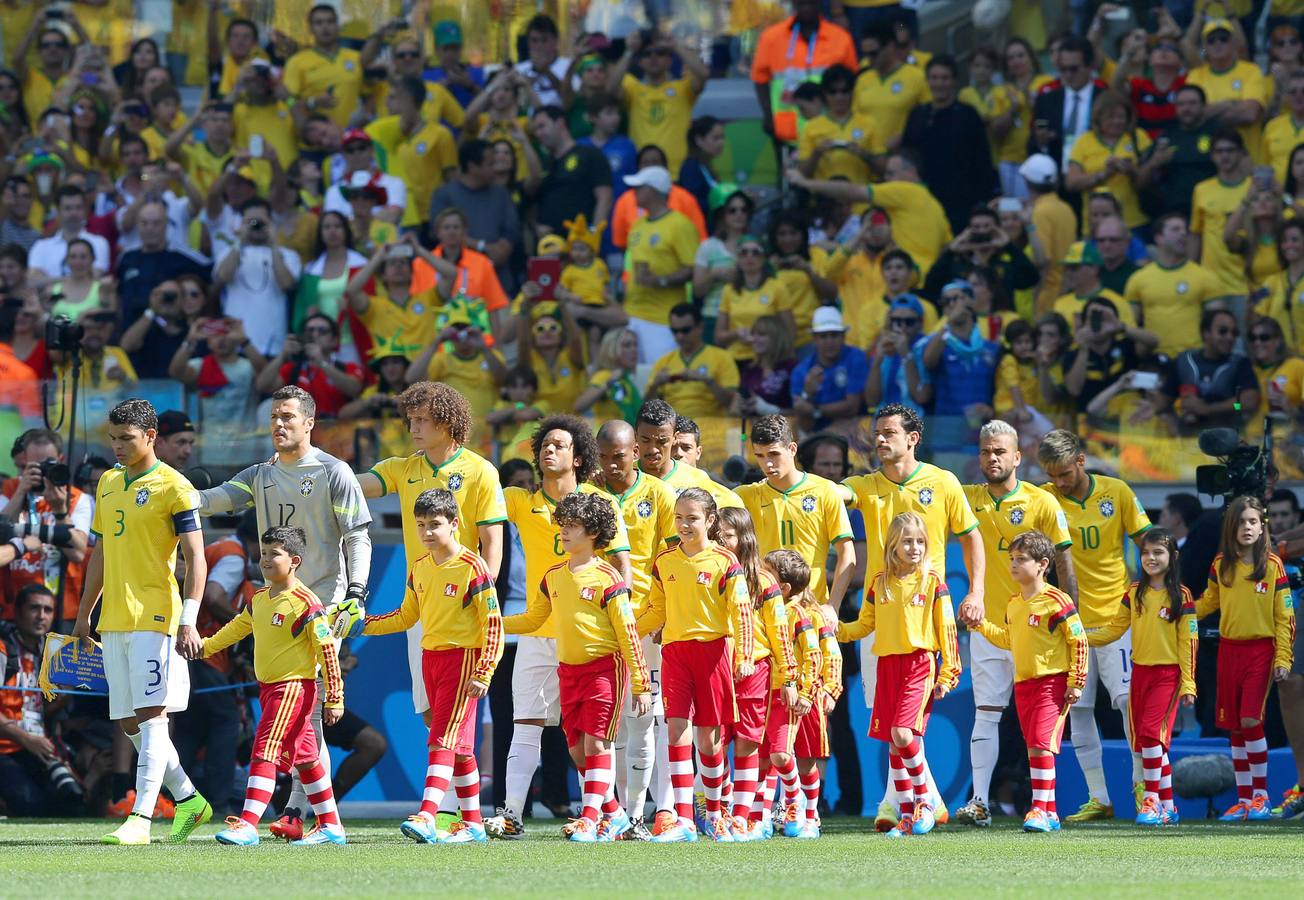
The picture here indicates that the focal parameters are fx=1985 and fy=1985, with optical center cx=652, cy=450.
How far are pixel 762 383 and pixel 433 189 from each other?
4.55 m

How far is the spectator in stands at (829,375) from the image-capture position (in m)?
15.0

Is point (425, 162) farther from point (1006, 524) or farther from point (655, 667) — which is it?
point (655, 667)

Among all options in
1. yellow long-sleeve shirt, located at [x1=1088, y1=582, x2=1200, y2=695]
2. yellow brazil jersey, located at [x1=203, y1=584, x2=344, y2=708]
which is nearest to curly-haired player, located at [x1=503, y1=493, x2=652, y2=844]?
yellow brazil jersey, located at [x1=203, y1=584, x2=344, y2=708]

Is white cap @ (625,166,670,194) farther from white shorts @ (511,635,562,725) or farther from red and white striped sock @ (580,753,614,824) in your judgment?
red and white striped sock @ (580,753,614,824)

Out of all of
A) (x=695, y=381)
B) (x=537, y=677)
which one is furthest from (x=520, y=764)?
(x=695, y=381)

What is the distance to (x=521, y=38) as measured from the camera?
19469 millimetres

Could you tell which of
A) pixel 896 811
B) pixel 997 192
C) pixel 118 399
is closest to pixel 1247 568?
pixel 896 811

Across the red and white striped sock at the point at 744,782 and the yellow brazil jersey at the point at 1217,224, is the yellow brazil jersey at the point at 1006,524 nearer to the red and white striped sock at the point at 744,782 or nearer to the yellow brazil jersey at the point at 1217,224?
the red and white striped sock at the point at 744,782

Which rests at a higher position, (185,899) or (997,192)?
(997,192)

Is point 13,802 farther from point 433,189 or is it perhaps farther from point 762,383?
point 433,189

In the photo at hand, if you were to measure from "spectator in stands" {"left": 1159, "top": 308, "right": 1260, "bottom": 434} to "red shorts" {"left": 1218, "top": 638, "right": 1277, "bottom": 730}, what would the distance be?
204cm

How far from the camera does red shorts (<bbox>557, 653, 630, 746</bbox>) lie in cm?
967

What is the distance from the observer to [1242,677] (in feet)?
39.5

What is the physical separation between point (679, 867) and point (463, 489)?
9.18 ft
